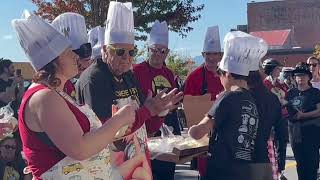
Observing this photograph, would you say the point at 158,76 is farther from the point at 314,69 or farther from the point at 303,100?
the point at 314,69

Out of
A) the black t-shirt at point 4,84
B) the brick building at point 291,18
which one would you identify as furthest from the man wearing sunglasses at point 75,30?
the brick building at point 291,18

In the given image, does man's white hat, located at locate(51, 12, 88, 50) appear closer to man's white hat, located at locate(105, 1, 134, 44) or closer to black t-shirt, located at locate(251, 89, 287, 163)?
man's white hat, located at locate(105, 1, 134, 44)

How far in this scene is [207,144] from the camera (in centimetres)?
399

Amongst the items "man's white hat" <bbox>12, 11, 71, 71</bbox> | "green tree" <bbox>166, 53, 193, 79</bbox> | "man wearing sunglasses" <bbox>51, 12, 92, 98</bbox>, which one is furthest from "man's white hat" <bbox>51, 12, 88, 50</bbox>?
"green tree" <bbox>166, 53, 193, 79</bbox>

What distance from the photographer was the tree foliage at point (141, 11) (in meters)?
15.7

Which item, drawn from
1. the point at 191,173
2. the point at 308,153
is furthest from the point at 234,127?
the point at 191,173

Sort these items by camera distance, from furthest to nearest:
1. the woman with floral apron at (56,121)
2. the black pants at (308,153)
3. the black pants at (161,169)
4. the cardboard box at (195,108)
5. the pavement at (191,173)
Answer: the pavement at (191,173)
the black pants at (308,153)
the black pants at (161,169)
the cardboard box at (195,108)
the woman with floral apron at (56,121)

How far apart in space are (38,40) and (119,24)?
138cm

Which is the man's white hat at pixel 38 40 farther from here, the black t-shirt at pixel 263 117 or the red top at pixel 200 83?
the red top at pixel 200 83

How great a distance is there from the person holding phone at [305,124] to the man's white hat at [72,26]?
3.96 meters

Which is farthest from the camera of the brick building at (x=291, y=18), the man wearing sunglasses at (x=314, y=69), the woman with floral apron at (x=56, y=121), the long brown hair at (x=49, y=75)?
the brick building at (x=291, y=18)

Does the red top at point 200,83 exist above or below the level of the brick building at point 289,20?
above

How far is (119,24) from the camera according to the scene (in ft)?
13.2

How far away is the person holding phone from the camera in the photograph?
7176 millimetres
